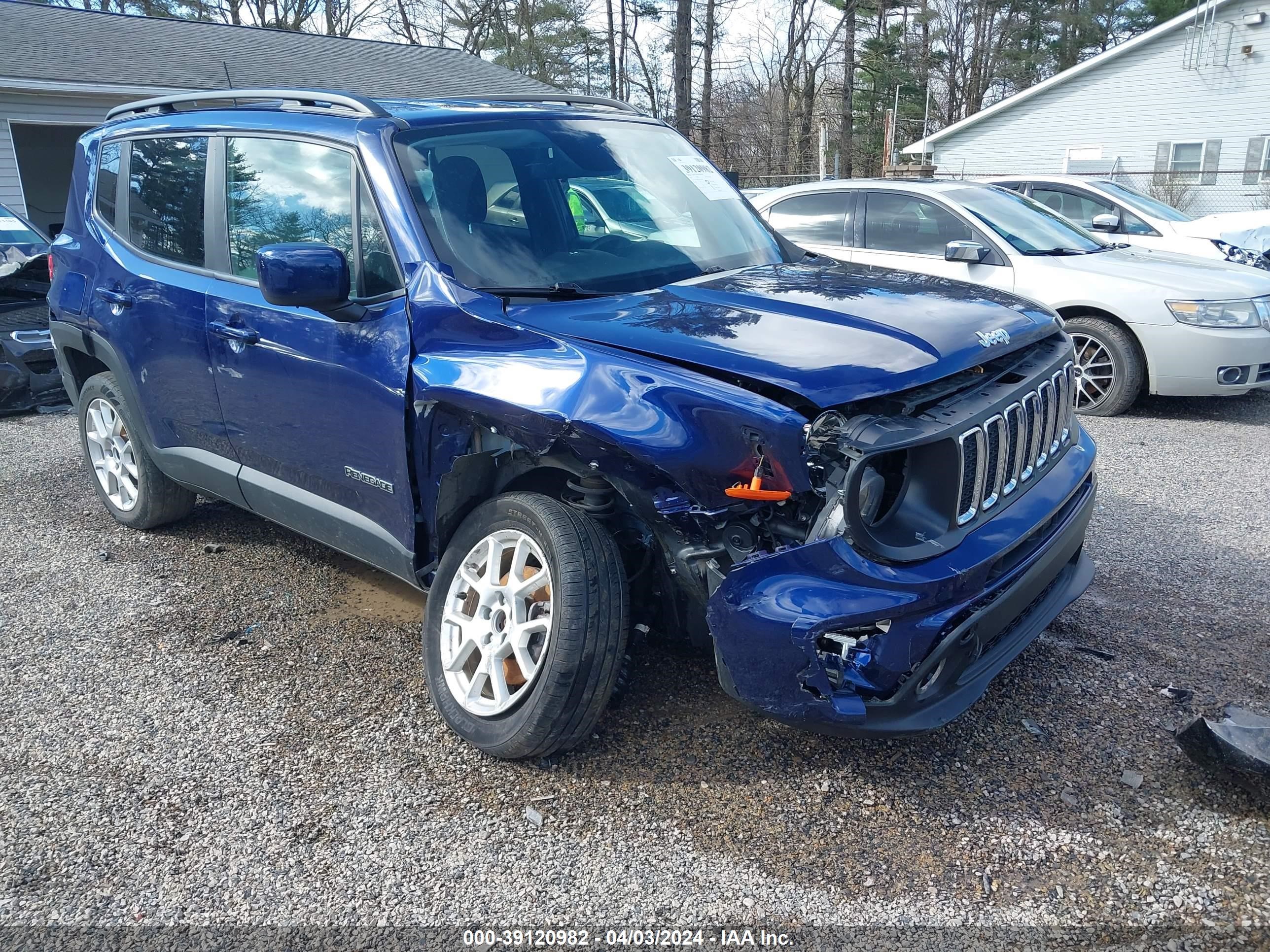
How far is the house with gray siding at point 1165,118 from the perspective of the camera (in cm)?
2328

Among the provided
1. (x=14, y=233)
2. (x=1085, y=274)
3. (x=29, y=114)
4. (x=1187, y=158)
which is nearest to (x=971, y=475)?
(x=1085, y=274)

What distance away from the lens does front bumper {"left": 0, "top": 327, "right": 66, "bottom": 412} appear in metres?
8.15

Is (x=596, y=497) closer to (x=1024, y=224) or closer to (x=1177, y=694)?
(x=1177, y=694)

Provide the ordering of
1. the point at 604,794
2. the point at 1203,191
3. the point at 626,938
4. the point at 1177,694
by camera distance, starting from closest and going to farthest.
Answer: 1. the point at 626,938
2. the point at 604,794
3. the point at 1177,694
4. the point at 1203,191

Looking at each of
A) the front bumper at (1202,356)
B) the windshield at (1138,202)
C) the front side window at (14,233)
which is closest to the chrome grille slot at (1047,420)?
the front bumper at (1202,356)

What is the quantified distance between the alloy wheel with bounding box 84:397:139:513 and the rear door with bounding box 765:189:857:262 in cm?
533

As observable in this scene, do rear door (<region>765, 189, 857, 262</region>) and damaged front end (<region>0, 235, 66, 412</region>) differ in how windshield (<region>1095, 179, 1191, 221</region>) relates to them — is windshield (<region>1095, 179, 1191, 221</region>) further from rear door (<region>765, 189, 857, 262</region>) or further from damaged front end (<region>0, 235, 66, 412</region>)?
damaged front end (<region>0, 235, 66, 412</region>)

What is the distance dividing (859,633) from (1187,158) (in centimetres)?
2692

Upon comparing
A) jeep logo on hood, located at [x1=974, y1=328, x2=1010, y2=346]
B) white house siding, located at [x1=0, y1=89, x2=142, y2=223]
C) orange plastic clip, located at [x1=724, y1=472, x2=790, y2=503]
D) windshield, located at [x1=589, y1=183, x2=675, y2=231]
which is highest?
white house siding, located at [x1=0, y1=89, x2=142, y2=223]

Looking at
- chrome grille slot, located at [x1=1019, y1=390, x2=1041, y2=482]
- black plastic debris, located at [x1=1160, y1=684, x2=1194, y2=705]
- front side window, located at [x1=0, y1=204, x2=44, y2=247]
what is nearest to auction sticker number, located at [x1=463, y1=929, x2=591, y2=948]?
chrome grille slot, located at [x1=1019, y1=390, x2=1041, y2=482]

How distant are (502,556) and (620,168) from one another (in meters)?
1.71

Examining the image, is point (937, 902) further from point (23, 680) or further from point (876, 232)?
point (876, 232)

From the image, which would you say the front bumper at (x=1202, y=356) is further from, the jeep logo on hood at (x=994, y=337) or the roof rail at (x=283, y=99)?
the roof rail at (x=283, y=99)

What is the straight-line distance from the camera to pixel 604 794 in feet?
9.70
